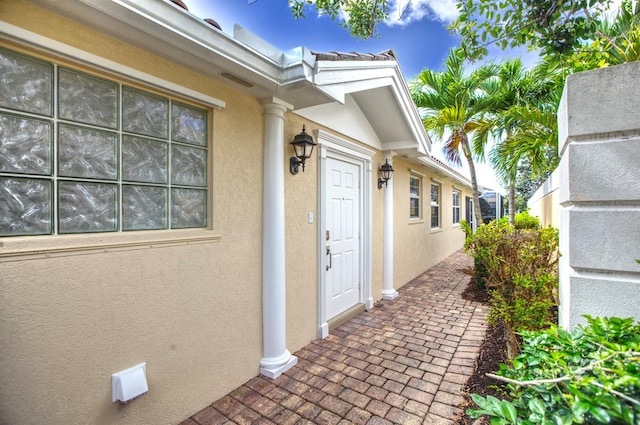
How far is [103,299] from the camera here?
2172 millimetres

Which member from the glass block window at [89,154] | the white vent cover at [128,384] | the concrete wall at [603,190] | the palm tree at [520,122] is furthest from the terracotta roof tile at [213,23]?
the palm tree at [520,122]

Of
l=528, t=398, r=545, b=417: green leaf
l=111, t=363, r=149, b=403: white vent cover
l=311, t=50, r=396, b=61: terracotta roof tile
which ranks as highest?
l=311, t=50, r=396, b=61: terracotta roof tile

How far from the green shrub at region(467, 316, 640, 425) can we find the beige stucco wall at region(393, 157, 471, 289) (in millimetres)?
5194

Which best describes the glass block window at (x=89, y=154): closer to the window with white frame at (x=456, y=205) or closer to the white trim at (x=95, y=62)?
the white trim at (x=95, y=62)

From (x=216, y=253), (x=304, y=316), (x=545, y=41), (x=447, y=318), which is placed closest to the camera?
(x=545, y=41)

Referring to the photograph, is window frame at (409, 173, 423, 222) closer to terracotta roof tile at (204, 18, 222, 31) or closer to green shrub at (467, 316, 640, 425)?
terracotta roof tile at (204, 18, 222, 31)

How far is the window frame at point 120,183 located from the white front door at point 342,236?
2.02m

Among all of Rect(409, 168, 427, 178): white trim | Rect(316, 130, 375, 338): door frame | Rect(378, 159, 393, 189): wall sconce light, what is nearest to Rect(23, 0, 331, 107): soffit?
Rect(316, 130, 375, 338): door frame

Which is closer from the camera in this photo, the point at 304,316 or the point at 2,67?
the point at 2,67

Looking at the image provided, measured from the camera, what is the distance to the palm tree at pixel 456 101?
284 inches

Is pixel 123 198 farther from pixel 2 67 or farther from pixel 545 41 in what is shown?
pixel 545 41

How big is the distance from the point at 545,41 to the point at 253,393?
4.25 meters

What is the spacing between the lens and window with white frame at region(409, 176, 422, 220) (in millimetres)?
7821

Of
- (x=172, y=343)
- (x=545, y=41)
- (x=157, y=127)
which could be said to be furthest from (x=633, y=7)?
(x=172, y=343)
